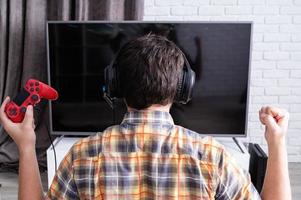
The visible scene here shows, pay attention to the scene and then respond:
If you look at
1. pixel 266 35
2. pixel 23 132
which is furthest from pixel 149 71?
pixel 266 35

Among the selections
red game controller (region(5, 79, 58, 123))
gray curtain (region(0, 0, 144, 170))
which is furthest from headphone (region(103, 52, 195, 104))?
gray curtain (region(0, 0, 144, 170))

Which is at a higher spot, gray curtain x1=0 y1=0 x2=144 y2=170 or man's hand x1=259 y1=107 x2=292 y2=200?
gray curtain x1=0 y1=0 x2=144 y2=170

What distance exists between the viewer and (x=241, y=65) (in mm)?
2150

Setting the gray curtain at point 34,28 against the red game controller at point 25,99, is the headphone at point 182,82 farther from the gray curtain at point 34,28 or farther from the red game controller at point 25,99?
the gray curtain at point 34,28

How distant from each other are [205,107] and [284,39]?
2.75 ft

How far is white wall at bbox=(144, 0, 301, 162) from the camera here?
255cm

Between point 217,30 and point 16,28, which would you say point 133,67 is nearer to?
point 217,30

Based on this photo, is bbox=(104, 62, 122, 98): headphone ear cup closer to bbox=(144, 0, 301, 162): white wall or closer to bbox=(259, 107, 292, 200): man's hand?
bbox=(259, 107, 292, 200): man's hand

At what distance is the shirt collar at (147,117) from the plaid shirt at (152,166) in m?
0.01

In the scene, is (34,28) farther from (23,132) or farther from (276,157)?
(276,157)

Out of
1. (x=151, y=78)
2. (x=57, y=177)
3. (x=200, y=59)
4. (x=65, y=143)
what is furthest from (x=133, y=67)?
(x=65, y=143)

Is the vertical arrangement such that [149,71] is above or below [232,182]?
above

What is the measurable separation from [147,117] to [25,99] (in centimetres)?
49

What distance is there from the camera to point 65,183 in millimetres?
811
